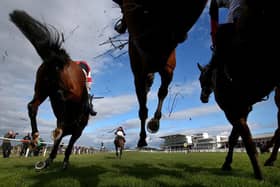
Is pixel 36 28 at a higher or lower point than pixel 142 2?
higher

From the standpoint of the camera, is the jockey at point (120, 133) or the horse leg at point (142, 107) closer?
the horse leg at point (142, 107)

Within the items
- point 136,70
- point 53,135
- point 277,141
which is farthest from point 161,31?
point 277,141

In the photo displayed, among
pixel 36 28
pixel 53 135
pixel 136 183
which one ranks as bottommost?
pixel 136 183

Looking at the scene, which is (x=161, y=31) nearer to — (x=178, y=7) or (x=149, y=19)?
(x=149, y=19)

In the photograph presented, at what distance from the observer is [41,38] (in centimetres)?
695

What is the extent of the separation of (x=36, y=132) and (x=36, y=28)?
2726 mm

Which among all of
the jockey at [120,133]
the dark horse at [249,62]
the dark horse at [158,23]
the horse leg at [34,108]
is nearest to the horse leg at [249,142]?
the dark horse at [249,62]

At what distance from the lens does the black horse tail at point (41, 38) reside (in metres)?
6.45

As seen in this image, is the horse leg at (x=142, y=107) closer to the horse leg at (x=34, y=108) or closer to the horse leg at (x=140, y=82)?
the horse leg at (x=140, y=82)

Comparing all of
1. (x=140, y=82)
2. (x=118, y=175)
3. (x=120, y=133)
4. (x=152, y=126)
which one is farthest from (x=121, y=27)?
(x=120, y=133)

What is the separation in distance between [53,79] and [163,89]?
343 cm

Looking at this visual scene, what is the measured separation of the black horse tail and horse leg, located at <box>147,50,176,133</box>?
3.50m

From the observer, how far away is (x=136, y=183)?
4.63m

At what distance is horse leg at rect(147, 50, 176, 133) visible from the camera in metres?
4.55
